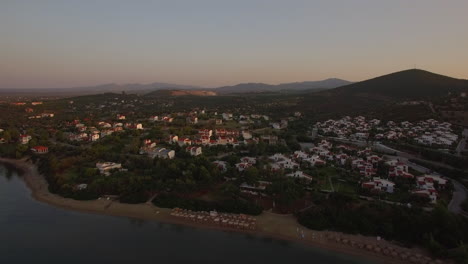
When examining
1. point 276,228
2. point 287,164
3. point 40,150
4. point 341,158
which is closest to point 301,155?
point 287,164

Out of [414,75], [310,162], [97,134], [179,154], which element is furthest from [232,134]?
[414,75]

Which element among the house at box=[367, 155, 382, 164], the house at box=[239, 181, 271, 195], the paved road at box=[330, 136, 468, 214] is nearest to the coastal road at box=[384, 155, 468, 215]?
the paved road at box=[330, 136, 468, 214]

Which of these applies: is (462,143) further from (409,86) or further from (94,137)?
(409,86)

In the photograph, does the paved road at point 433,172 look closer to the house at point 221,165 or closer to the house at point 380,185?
the house at point 380,185

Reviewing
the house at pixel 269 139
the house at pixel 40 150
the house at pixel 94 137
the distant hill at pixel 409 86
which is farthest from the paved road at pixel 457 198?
the distant hill at pixel 409 86

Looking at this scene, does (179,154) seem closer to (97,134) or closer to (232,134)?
(232,134)

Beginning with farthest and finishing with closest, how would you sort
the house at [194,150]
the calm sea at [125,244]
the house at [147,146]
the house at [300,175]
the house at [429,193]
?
the house at [147,146]
the house at [194,150]
the house at [300,175]
the house at [429,193]
the calm sea at [125,244]

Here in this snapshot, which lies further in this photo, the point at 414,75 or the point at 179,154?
the point at 414,75
